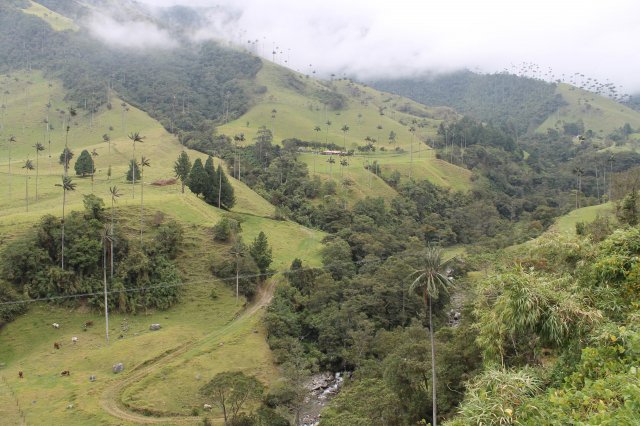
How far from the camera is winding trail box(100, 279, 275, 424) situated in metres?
44.6

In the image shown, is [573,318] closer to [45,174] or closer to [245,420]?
[245,420]

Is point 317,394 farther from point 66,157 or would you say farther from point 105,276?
point 66,157

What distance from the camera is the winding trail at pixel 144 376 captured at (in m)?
44.6

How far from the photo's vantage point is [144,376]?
50750 mm

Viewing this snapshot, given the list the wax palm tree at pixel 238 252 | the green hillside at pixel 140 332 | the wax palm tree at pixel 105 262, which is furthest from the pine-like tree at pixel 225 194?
the wax palm tree at pixel 105 262

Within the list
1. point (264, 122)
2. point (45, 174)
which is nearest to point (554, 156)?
point (264, 122)

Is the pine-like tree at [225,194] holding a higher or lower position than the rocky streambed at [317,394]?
higher

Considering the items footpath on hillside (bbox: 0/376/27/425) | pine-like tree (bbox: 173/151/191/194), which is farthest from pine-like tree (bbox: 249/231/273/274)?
footpath on hillside (bbox: 0/376/27/425)

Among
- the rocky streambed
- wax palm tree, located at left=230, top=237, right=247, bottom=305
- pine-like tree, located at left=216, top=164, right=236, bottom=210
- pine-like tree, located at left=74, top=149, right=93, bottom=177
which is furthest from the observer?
pine-like tree, located at left=74, top=149, right=93, bottom=177

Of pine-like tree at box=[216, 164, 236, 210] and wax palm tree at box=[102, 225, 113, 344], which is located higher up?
pine-like tree at box=[216, 164, 236, 210]

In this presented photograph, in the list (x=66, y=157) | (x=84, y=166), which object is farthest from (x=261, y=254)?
(x=84, y=166)

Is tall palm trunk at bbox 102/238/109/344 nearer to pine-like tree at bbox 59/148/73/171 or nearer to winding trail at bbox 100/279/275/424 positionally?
winding trail at bbox 100/279/275/424

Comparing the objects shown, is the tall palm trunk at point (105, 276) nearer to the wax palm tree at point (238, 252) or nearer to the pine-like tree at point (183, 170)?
the wax palm tree at point (238, 252)

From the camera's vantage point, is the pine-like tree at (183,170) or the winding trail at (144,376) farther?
the pine-like tree at (183,170)
